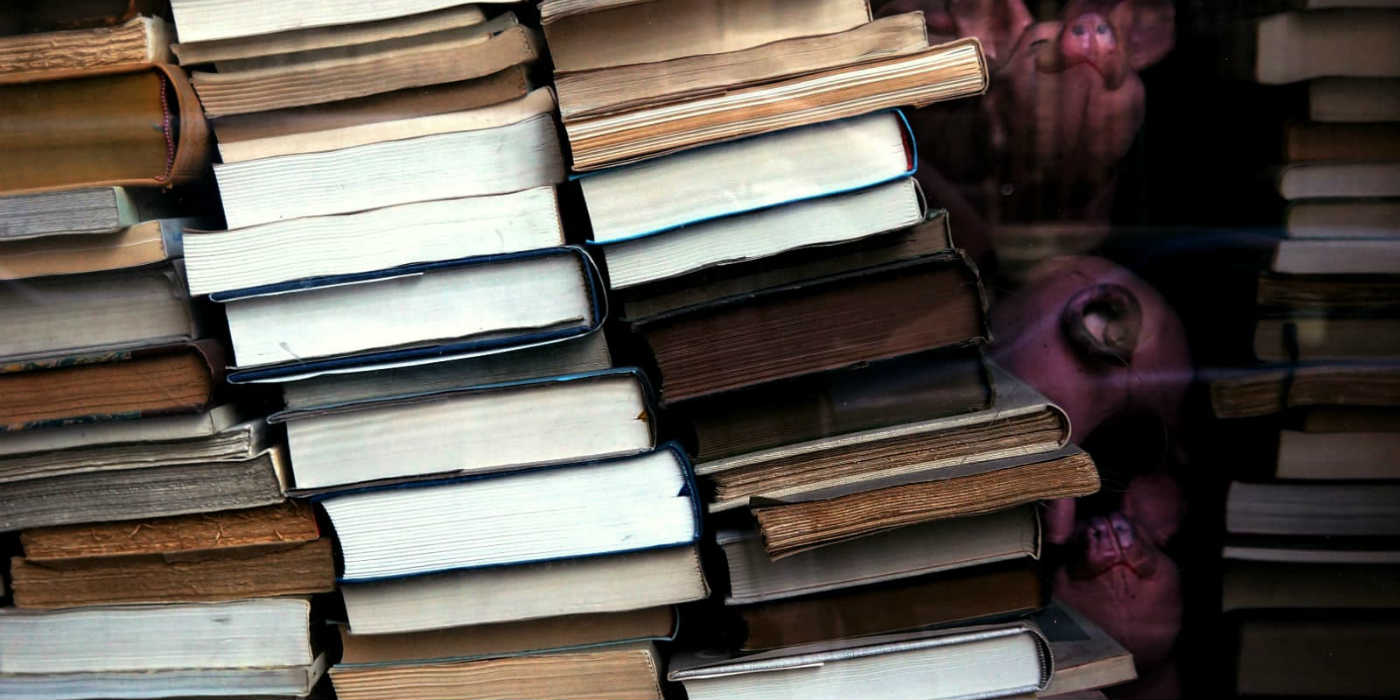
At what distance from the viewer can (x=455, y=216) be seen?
791mm

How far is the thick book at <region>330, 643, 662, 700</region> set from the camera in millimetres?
851

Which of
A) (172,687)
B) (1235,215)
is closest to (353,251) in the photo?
(172,687)

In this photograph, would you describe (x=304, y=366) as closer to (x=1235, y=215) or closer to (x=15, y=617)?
(x=15, y=617)

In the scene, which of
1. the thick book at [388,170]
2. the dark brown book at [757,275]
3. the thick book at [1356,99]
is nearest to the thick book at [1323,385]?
the thick book at [1356,99]

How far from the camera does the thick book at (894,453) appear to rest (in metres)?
0.82

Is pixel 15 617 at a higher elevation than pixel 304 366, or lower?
lower

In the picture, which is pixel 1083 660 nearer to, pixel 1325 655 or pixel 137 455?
pixel 1325 655

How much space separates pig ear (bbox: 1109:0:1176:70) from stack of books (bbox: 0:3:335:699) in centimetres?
81

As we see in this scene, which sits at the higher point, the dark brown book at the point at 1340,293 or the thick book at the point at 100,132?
the thick book at the point at 100,132

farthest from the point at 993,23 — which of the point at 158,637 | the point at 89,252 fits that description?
the point at 158,637

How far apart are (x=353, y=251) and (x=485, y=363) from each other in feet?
0.46

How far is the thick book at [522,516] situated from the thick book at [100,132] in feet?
1.02

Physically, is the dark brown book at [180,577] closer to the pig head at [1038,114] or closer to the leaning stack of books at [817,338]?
the leaning stack of books at [817,338]

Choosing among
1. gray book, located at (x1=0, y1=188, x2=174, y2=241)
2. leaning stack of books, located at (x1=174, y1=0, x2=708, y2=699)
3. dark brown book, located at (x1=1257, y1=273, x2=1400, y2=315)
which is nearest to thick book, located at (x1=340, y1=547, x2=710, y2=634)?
leaning stack of books, located at (x1=174, y1=0, x2=708, y2=699)
